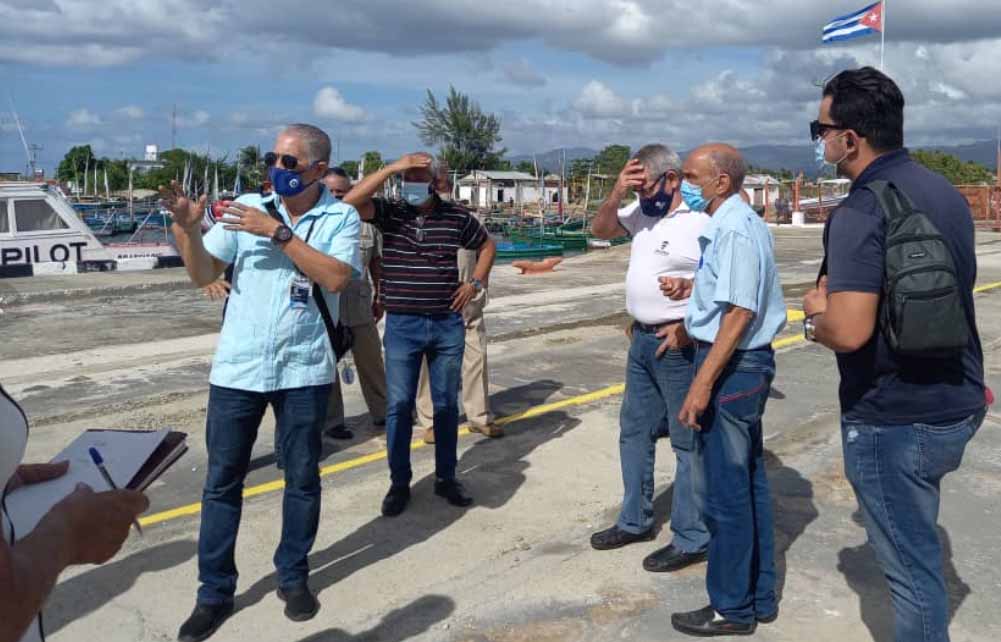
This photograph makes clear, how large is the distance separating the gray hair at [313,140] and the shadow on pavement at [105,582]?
2.07m

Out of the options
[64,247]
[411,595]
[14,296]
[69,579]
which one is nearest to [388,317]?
[411,595]

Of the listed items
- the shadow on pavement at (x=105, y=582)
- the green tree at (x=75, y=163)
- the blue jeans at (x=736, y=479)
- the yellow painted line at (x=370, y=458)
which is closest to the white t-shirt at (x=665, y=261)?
the blue jeans at (x=736, y=479)

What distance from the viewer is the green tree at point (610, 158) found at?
9000cm

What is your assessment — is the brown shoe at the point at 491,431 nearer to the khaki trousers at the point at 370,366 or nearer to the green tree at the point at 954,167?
the khaki trousers at the point at 370,366

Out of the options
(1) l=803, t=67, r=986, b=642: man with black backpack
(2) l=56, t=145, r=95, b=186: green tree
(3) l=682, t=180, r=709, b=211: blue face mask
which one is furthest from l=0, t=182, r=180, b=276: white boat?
(2) l=56, t=145, r=95, b=186: green tree

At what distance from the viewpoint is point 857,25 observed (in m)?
32.5

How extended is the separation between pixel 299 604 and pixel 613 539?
5.16ft

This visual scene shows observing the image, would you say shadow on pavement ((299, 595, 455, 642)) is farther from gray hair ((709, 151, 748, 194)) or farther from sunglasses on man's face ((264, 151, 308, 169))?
gray hair ((709, 151, 748, 194))

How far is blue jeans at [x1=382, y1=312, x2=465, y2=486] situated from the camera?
17.3 ft

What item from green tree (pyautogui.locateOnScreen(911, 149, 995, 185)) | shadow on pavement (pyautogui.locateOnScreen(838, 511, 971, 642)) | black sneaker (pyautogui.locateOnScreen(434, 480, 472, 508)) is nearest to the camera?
shadow on pavement (pyautogui.locateOnScreen(838, 511, 971, 642))

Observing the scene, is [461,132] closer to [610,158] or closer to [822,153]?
[610,158]

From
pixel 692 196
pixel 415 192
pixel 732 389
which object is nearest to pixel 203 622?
pixel 732 389

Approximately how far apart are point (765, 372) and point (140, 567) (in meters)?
2.97

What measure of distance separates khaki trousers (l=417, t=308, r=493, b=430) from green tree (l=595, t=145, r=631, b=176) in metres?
82.7
